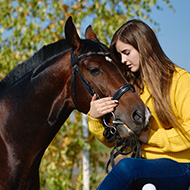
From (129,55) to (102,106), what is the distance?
444 mm

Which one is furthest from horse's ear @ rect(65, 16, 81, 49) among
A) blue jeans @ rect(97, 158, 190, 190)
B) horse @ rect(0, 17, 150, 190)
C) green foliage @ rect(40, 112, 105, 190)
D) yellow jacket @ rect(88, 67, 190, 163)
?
green foliage @ rect(40, 112, 105, 190)

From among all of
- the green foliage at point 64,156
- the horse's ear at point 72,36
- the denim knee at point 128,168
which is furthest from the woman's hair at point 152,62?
the green foliage at point 64,156

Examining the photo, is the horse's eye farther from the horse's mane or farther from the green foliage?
the green foliage

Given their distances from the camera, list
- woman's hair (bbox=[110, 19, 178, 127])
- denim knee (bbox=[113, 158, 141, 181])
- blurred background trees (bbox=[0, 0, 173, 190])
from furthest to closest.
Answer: blurred background trees (bbox=[0, 0, 173, 190]), woman's hair (bbox=[110, 19, 178, 127]), denim knee (bbox=[113, 158, 141, 181])

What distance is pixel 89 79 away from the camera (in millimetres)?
1985

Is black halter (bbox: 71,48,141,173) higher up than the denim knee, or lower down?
higher up

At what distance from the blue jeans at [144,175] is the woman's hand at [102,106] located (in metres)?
0.37

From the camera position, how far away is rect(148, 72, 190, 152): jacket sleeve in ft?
5.62

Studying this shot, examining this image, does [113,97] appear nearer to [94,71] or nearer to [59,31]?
[94,71]

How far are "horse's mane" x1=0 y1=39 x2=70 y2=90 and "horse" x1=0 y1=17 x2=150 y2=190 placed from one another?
2 cm

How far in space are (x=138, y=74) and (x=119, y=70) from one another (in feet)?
1.05

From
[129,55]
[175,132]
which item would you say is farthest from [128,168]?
[129,55]

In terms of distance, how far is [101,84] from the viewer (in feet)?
6.36

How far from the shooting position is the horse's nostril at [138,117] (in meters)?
1.76
